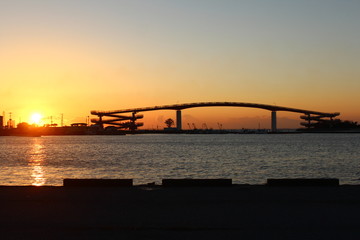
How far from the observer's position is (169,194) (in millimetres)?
11477

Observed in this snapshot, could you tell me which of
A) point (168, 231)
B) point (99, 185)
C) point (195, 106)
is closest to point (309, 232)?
point (168, 231)

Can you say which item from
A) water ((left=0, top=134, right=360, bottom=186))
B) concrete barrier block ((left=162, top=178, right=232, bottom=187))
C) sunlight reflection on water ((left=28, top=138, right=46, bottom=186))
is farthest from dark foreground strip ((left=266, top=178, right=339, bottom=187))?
sunlight reflection on water ((left=28, top=138, right=46, bottom=186))

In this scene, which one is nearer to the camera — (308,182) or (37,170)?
(308,182)

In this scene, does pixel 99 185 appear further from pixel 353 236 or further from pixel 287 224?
pixel 353 236

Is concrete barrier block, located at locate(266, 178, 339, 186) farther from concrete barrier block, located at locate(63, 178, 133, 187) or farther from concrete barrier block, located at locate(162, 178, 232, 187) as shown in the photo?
concrete barrier block, located at locate(63, 178, 133, 187)

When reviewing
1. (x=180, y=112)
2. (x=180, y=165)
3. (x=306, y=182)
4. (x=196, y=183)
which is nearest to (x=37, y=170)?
(x=180, y=165)

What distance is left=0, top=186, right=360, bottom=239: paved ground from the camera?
7.11 m

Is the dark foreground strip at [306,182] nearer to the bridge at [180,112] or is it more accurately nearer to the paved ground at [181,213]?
the paved ground at [181,213]

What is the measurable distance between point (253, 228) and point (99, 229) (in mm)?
2319

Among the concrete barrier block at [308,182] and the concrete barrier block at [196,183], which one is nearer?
the concrete barrier block at [308,182]

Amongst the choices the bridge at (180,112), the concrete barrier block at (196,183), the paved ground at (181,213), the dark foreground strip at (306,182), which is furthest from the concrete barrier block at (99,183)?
the bridge at (180,112)

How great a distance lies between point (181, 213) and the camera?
884 centimetres

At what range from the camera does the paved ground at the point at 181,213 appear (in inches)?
280

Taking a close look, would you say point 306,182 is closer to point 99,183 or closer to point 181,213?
point 181,213
